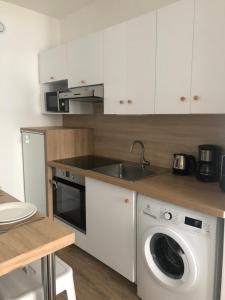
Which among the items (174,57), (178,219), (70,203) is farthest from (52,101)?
(178,219)

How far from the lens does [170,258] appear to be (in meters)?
1.68

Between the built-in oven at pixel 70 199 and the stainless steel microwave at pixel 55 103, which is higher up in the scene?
the stainless steel microwave at pixel 55 103

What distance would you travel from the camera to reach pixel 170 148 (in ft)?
7.22

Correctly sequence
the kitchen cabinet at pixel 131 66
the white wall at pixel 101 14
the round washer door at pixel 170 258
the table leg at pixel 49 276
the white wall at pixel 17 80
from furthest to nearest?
the white wall at pixel 17 80 < the white wall at pixel 101 14 < the kitchen cabinet at pixel 131 66 < the round washer door at pixel 170 258 < the table leg at pixel 49 276

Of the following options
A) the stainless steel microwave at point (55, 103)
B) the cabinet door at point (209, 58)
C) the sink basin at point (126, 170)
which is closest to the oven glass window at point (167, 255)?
the sink basin at point (126, 170)

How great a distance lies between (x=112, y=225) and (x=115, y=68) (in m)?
1.33

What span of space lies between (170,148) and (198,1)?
113 cm

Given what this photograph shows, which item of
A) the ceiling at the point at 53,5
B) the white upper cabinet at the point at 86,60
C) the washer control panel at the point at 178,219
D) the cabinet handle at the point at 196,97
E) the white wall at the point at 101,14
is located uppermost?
the ceiling at the point at 53,5

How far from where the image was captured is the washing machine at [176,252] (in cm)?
137

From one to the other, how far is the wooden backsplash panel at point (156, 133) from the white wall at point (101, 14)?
3.17ft

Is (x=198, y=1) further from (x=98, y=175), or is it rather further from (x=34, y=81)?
(x=34, y=81)

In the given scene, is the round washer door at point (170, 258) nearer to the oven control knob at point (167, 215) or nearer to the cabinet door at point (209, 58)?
the oven control knob at point (167, 215)

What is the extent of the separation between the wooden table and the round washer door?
2.40ft

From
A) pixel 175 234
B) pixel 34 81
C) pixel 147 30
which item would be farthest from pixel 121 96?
pixel 34 81
